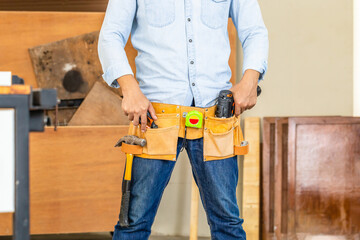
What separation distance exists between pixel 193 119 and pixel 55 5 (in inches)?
85.3

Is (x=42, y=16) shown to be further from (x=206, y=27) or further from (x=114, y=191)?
(x=206, y=27)

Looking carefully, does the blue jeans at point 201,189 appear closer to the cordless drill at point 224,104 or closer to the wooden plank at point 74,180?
the cordless drill at point 224,104

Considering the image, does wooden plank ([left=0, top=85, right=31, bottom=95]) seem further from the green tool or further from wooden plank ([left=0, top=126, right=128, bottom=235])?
wooden plank ([left=0, top=126, right=128, bottom=235])

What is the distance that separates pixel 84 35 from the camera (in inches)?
103

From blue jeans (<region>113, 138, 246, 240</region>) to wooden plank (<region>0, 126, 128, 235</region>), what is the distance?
1.03m

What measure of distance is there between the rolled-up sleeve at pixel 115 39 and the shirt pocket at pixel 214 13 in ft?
0.83

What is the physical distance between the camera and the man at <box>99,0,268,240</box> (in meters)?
1.48

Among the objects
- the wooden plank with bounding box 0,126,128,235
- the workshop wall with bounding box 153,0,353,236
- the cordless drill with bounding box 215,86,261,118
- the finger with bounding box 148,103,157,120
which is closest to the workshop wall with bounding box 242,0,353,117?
the workshop wall with bounding box 153,0,353,236

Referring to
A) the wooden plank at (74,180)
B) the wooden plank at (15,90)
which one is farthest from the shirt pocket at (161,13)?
the wooden plank at (74,180)

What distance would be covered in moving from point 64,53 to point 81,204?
0.90 metres

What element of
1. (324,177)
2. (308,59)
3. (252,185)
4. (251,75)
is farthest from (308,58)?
(251,75)

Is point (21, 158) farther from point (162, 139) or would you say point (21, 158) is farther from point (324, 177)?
point (324, 177)

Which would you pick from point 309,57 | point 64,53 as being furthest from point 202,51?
point 309,57

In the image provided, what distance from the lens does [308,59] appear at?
2828 mm
